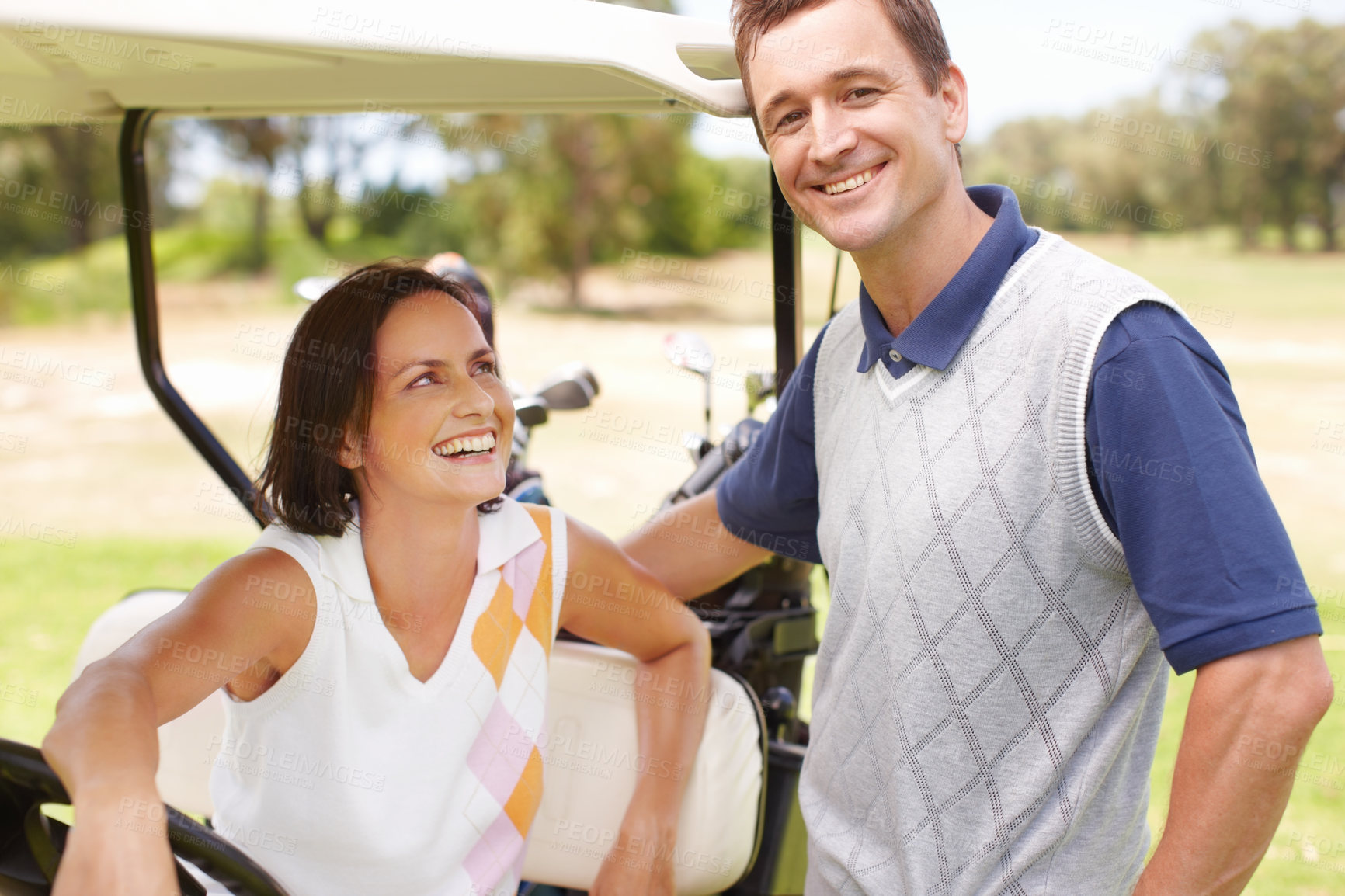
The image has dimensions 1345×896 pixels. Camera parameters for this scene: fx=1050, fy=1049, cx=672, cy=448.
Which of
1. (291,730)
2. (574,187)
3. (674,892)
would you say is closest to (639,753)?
(674,892)

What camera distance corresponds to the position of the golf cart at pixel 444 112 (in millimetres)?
1130

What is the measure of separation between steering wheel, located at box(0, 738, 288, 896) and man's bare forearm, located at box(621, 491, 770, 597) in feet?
2.78

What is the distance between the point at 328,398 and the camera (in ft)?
5.09

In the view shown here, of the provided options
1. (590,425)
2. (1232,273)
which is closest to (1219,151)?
(1232,273)

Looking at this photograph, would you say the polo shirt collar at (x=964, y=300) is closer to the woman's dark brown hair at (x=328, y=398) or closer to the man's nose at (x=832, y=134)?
the man's nose at (x=832, y=134)

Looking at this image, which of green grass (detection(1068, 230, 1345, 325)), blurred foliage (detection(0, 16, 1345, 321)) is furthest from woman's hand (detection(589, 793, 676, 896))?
blurred foliage (detection(0, 16, 1345, 321))

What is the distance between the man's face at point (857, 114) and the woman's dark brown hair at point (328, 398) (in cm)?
64

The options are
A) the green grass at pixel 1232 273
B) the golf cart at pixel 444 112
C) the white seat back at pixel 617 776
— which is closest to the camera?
the golf cart at pixel 444 112

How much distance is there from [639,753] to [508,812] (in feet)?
0.85

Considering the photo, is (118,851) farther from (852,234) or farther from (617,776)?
(852,234)

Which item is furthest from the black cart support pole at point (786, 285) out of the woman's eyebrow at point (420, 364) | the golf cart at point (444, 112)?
A: the woman's eyebrow at point (420, 364)

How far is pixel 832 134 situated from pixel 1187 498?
60 cm

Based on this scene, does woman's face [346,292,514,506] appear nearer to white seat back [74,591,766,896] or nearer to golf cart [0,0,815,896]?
golf cart [0,0,815,896]

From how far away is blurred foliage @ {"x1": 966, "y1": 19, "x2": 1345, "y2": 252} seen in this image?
19562 mm
